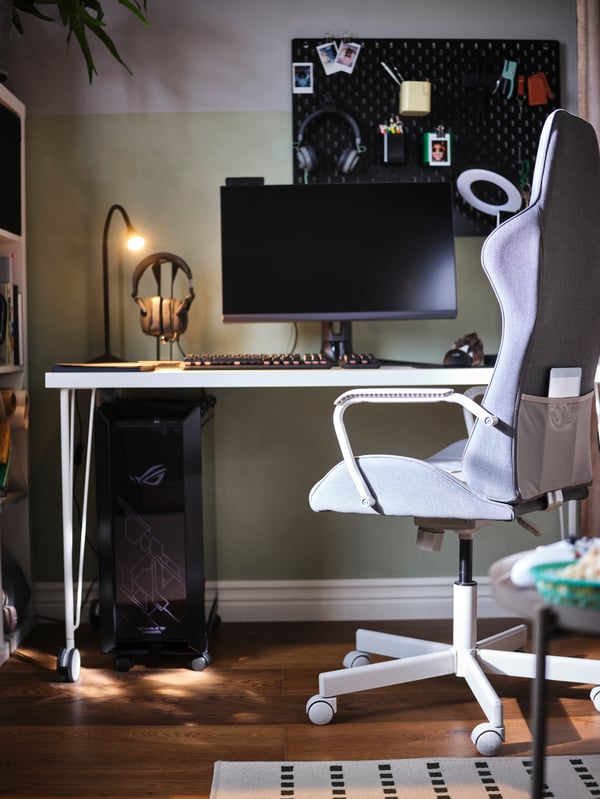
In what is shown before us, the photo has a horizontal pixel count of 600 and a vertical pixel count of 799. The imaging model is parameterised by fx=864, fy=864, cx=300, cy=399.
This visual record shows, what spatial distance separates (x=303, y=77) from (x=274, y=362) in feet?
3.30

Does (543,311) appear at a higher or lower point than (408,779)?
higher

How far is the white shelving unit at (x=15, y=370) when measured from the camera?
2434 millimetres

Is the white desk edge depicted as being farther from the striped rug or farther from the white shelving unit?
the striped rug

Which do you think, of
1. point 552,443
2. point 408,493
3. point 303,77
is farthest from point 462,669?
point 303,77

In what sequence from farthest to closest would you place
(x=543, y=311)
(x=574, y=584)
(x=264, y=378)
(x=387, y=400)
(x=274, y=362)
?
(x=274, y=362) → (x=264, y=378) → (x=387, y=400) → (x=543, y=311) → (x=574, y=584)

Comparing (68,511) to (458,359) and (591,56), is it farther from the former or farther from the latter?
(591,56)

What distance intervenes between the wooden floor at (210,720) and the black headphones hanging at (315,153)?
1.46 m

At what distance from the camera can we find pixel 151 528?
2352mm

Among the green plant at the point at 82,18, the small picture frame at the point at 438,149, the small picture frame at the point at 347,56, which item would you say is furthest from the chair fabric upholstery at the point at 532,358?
the green plant at the point at 82,18

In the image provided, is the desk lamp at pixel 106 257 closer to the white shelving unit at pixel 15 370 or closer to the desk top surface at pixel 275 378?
the white shelving unit at pixel 15 370

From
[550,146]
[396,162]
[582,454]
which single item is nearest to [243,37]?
[396,162]

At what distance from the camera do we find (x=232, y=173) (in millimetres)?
2746

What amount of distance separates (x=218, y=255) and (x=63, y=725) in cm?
147

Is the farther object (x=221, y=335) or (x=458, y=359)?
(x=221, y=335)
